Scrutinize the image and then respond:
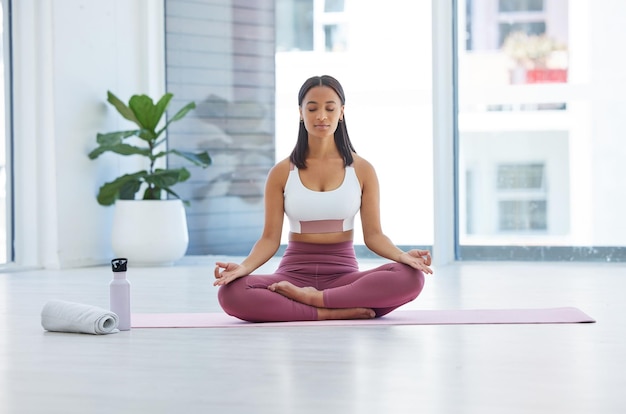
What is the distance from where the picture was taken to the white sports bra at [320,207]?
297cm

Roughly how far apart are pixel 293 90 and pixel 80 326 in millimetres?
3010

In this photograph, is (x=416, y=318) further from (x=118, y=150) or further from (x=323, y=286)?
(x=118, y=150)

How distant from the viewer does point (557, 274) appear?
4.53m

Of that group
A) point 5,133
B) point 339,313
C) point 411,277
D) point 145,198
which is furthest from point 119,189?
point 411,277

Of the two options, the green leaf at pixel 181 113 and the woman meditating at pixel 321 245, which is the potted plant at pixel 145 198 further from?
the woman meditating at pixel 321 245

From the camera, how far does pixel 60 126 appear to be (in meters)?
5.07

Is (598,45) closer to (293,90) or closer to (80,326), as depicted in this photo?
(293,90)

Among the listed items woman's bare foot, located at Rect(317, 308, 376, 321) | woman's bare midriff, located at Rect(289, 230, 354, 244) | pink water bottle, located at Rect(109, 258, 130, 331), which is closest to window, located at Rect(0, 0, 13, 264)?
pink water bottle, located at Rect(109, 258, 130, 331)

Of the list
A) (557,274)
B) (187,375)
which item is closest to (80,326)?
(187,375)

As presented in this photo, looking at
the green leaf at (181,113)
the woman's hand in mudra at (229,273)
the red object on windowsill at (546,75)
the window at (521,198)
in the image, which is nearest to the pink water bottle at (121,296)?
the woman's hand in mudra at (229,273)

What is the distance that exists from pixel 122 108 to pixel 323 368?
10.9ft

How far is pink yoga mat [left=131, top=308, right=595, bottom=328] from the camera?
9.43 feet

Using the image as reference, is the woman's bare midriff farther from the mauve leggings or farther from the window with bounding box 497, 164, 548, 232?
the window with bounding box 497, 164, 548, 232

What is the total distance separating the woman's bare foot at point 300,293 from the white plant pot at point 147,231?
93.4 inches
